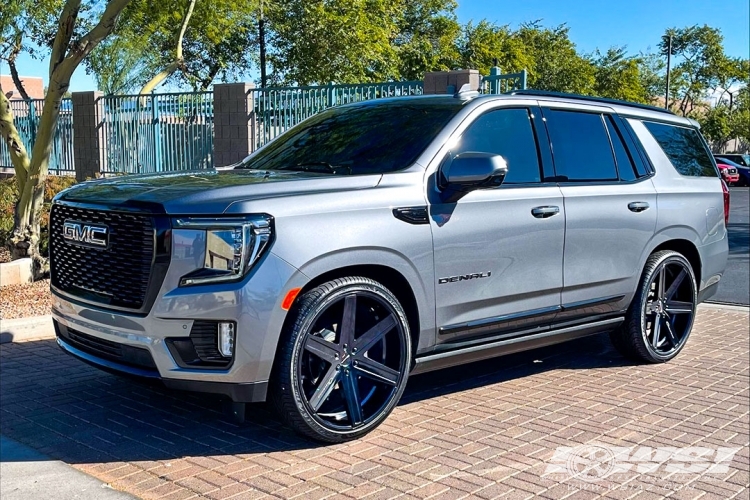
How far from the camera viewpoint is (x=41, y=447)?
4727 mm

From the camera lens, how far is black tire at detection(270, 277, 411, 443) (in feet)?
14.5

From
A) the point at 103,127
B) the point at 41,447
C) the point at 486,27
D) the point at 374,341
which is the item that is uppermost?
the point at 486,27

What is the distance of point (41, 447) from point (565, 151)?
12.9ft

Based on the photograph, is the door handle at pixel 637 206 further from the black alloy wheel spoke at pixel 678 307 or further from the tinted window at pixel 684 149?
the black alloy wheel spoke at pixel 678 307

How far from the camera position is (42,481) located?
4.25 meters

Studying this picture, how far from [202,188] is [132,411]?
1.72 metres

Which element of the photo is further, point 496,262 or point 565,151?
point 565,151

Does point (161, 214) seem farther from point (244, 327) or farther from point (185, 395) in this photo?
point (185, 395)

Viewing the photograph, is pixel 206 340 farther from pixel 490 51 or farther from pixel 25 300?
pixel 490 51

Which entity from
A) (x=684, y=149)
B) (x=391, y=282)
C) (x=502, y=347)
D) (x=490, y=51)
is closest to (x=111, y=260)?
(x=391, y=282)

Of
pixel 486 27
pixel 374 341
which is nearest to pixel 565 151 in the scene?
pixel 374 341

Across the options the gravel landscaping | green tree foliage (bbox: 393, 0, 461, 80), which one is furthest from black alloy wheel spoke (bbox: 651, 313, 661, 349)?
green tree foliage (bbox: 393, 0, 461, 80)

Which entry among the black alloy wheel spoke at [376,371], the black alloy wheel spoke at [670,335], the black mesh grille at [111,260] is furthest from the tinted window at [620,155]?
the black mesh grille at [111,260]

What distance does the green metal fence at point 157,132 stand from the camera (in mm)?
15031
